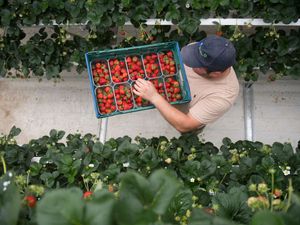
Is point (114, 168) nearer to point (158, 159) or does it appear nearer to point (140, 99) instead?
point (158, 159)

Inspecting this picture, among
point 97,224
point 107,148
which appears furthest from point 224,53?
point 97,224

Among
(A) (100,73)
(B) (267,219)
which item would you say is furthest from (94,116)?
(B) (267,219)

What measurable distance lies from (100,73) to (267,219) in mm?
1775

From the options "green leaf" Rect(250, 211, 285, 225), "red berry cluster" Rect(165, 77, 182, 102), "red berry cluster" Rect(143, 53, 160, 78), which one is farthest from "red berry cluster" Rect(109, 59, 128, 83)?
"green leaf" Rect(250, 211, 285, 225)

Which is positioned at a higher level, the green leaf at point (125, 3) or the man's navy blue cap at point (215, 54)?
the green leaf at point (125, 3)

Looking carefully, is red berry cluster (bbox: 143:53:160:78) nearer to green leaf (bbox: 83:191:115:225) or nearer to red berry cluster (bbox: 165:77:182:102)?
red berry cluster (bbox: 165:77:182:102)

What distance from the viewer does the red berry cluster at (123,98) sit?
2342mm

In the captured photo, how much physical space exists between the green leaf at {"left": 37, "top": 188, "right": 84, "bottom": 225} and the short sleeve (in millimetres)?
1505

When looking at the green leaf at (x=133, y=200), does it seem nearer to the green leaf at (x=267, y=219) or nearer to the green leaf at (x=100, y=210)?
the green leaf at (x=100, y=210)

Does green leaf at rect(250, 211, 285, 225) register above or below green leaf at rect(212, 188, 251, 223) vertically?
above

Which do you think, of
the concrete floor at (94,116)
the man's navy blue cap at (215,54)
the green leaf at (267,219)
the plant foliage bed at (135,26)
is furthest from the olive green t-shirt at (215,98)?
the green leaf at (267,219)

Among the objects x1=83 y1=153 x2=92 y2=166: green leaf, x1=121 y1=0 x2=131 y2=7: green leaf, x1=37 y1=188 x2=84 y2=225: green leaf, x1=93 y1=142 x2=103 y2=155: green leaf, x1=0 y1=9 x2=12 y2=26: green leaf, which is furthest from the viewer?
x1=0 y1=9 x2=12 y2=26: green leaf

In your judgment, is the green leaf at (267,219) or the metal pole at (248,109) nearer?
the green leaf at (267,219)

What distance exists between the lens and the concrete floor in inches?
123
